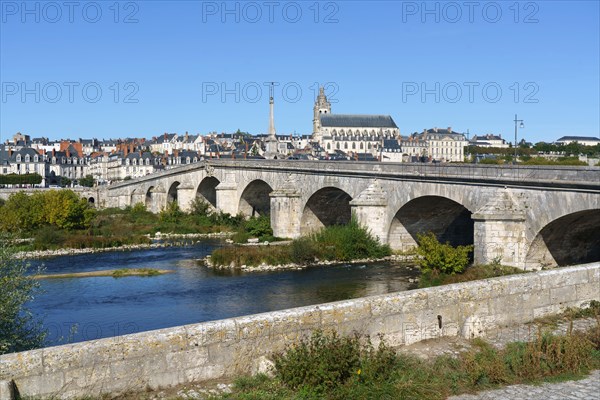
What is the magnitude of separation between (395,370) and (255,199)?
1917 inches

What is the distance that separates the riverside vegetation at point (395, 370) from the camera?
23.6 ft

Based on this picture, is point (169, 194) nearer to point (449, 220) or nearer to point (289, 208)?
point (289, 208)

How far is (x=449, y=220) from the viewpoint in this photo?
3422cm

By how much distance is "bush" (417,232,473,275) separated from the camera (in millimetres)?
25312

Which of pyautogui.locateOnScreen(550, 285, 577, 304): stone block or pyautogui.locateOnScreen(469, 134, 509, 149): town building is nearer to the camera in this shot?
pyautogui.locateOnScreen(550, 285, 577, 304): stone block

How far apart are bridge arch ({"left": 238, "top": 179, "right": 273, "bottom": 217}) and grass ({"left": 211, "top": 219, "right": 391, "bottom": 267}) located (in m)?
18.9

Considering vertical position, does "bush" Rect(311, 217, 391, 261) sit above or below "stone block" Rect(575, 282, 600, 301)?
below

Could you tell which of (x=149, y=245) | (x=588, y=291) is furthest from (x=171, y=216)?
(x=588, y=291)

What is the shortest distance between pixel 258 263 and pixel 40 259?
41.4 ft

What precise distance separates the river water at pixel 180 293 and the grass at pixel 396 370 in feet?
38.8

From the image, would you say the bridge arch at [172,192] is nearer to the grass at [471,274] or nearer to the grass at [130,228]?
the grass at [130,228]

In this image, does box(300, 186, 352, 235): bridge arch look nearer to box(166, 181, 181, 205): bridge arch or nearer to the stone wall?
box(166, 181, 181, 205): bridge arch

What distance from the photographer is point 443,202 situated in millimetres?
31891

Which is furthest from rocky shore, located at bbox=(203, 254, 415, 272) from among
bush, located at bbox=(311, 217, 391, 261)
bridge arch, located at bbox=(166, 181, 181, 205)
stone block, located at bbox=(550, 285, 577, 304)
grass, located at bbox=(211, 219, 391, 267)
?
bridge arch, located at bbox=(166, 181, 181, 205)
